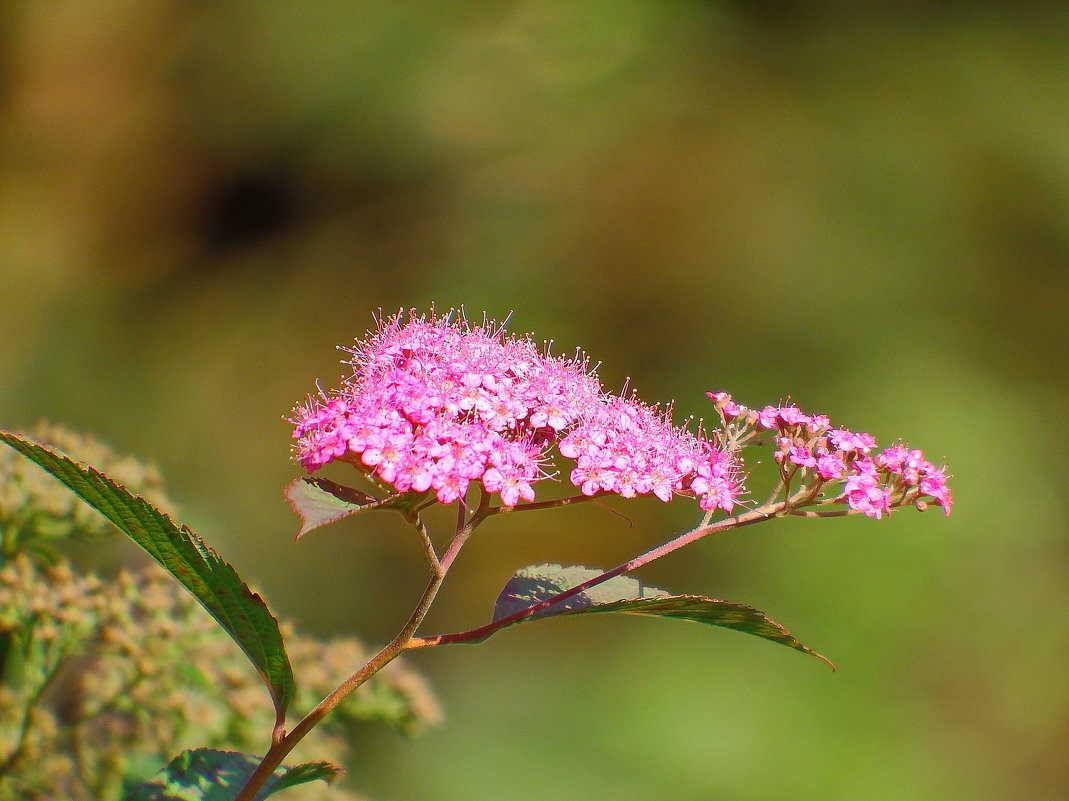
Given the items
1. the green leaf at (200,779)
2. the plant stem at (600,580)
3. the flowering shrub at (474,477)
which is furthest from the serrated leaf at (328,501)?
the green leaf at (200,779)

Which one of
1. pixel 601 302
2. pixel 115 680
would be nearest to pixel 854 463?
pixel 115 680

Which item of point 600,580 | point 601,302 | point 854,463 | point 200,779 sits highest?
point 601,302

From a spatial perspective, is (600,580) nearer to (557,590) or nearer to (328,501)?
(557,590)

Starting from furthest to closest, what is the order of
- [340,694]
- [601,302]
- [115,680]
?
[601,302]
[115,680]
[340,694]

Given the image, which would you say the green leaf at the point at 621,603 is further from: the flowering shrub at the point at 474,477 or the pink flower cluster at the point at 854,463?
the pink flower cluster at the point at 854,463

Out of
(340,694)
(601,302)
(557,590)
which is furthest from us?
(601,302)

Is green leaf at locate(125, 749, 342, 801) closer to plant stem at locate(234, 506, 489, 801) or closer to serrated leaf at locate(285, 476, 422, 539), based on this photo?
plant stem at locate(234, 506, 489, 801)

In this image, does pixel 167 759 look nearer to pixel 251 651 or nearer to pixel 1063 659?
pixel 251 651
